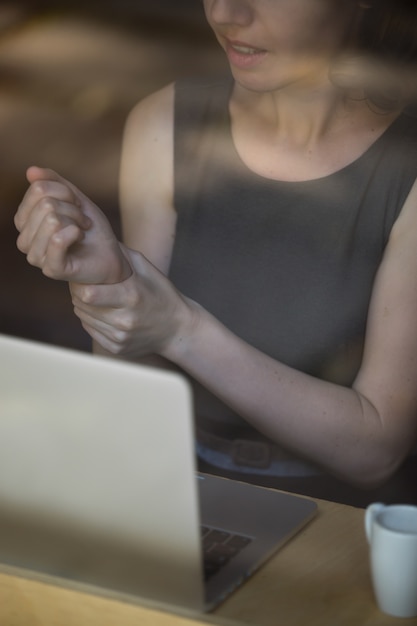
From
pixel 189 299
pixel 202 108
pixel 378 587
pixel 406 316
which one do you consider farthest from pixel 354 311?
pixel 378 587

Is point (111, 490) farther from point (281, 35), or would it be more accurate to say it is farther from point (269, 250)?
point (281, 35)

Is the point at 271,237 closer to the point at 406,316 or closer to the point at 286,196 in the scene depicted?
the point at 286,196

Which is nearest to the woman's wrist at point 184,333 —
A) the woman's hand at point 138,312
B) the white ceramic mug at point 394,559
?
the woman's hand at point 138,312

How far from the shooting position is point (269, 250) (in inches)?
53.4

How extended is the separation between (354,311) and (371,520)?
1.18 ft

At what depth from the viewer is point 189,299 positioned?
1.38 m

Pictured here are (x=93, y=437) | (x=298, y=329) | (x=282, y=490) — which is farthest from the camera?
(x=298, y=329)

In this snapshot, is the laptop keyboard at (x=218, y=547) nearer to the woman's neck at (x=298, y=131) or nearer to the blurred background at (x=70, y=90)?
the blurred background at (x=70, y=90)

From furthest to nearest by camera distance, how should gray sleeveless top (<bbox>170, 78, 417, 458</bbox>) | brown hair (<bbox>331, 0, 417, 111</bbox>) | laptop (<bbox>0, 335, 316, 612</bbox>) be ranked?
gray sleeveless top (<bbox>170, 78, 417, 458</bbox>) → brown hair (<bbox>331, 0, 417, 111</bbox>) → laptop (<bbox>0, 335, 316, 612</bbox>)

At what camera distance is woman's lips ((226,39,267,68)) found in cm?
130

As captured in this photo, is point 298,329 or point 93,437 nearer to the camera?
point 93,437

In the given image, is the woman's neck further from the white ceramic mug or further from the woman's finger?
the white ceramic mug

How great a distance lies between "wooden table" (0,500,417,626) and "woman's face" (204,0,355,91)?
484 mm

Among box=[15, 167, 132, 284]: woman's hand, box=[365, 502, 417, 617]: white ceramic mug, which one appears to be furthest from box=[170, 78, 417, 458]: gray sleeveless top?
box=[365, 502, 417, 617]: white ceramic mug
